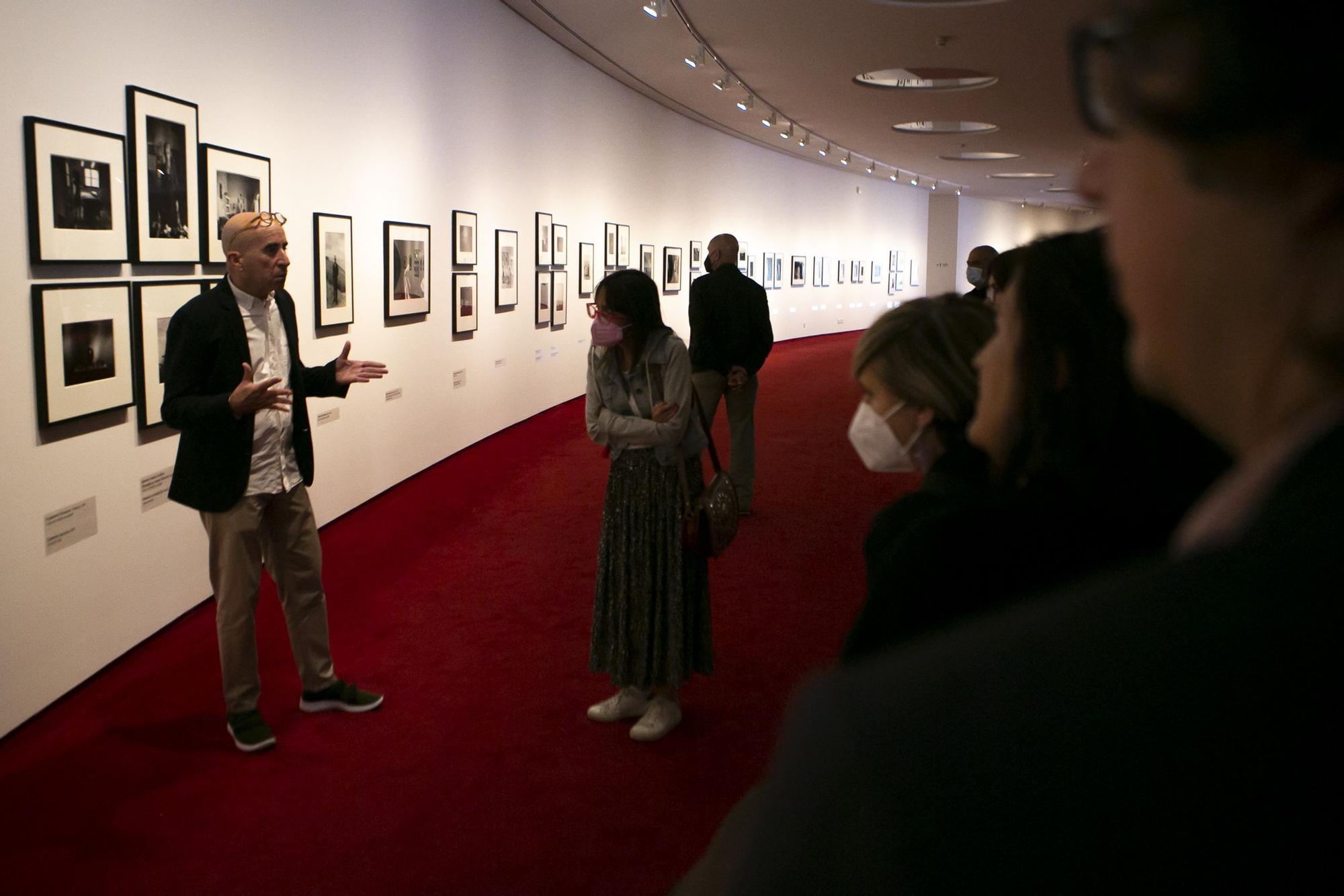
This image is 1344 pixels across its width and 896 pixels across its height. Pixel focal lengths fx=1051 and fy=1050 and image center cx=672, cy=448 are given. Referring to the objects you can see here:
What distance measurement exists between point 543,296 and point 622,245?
3365 millimetres

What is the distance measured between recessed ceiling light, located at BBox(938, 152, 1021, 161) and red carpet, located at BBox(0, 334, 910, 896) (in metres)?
23.2

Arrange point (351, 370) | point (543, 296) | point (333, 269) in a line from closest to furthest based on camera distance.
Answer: point (351, 370) < point (333, 269) < point (543, 296)

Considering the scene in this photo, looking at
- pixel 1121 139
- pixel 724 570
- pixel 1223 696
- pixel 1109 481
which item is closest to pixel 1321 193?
pixel 1121 139

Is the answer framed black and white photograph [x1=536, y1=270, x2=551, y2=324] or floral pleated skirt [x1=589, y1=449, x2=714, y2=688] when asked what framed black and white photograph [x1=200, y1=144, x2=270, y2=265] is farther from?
framed black and white photograph [x1=536, y1=270, x2=551, y2=324]

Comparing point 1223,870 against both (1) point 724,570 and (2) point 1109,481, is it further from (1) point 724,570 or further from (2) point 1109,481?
(1) point 724,570

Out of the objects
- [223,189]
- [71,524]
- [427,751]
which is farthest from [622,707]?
[223,189]

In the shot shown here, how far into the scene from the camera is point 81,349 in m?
5.23

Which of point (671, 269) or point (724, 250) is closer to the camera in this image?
point (724, 250)

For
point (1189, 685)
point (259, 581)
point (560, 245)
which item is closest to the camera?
point (1189, 685)

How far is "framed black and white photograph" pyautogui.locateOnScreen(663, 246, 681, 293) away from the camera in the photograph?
19906mm

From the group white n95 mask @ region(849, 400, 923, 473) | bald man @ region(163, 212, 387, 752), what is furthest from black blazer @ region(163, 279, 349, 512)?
white n95 mask @ region(849, 400, 923, 473)

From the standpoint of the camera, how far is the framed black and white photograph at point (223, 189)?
21.3ft

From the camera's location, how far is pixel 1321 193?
1.61ft

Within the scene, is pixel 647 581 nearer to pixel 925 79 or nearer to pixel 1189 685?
pixel 1189 685
